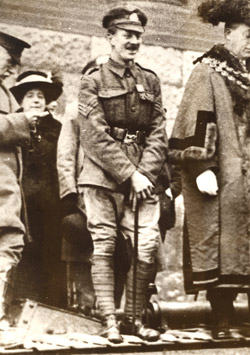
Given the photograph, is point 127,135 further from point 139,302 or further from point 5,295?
point 5,295

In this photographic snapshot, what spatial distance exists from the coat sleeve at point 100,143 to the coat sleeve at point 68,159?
0.08 metres

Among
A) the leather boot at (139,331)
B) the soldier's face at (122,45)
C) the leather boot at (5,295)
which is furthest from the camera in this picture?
the soldier's face at (122,45)

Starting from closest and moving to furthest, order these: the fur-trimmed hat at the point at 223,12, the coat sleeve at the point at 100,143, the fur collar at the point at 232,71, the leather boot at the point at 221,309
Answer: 1. the coat sleeve at the point at 100,143
2. the leather boot at the point at 221,309
3. the fur collar at the point at 232,71
4. the fur-trimmed hat at the point at 223,12

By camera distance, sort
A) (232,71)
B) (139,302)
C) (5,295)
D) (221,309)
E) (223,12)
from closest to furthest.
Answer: (5,295)
(139,302)
(221,309)
(232,71)
(223,12)

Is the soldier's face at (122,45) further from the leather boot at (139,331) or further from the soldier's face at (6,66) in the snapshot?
the leather boot at (139,331)

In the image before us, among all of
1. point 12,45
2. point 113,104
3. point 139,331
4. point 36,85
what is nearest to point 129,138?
point 113,104

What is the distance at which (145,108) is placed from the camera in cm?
632

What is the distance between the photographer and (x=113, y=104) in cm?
625

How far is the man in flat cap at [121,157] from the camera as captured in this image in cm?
608

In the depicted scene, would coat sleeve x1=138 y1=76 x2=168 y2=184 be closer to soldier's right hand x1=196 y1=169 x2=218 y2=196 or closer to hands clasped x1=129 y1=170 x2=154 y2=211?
hands clasped x1=129 y1=170 x2=154 y2=211

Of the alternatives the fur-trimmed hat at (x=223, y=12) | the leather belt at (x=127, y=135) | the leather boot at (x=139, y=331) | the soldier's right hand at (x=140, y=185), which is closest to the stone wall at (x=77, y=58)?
the leather belt at (x=127, y=135)

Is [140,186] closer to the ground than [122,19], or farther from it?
closer to the ground

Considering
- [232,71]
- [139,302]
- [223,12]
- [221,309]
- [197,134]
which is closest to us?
[139,302]

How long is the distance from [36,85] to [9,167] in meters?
0.71
